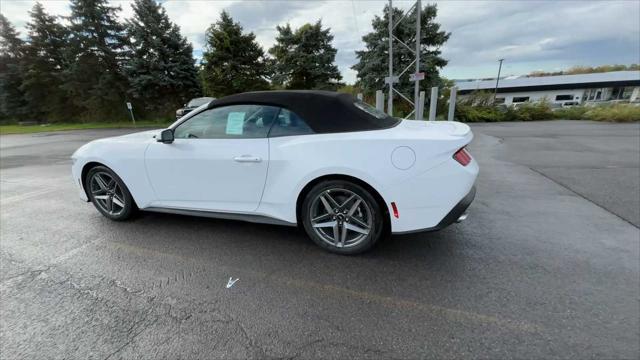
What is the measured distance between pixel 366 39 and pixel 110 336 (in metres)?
20.1

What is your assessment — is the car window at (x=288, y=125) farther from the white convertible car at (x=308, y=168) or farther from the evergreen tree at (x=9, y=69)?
the evergreen tree at (x=9, y=69)

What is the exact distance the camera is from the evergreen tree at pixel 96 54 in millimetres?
25375

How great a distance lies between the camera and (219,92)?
79.0 feet

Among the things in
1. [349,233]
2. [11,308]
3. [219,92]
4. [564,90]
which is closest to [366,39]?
[219,92]

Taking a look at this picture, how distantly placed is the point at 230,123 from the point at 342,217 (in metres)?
1.47

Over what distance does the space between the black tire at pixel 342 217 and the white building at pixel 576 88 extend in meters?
40.2

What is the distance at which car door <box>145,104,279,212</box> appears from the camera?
8.95 feet

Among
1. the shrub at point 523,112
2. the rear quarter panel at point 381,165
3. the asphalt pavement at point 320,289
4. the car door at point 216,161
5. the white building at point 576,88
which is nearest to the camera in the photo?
the asphalt pavement at point 320,289

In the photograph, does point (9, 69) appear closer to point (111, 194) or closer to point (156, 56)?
point (156, 56)

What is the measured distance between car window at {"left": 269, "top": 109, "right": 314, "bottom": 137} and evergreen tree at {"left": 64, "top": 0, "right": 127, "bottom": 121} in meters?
29.9

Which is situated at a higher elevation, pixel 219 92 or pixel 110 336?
pixel 219 92

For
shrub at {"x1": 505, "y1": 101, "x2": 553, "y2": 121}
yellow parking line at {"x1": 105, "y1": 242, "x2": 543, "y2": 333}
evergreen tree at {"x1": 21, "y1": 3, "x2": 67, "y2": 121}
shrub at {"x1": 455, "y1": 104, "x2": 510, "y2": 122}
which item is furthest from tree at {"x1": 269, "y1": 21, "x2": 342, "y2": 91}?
evergreen tree at {"x1": 21, "y1": 3, "x2": 67, "y2": 121}

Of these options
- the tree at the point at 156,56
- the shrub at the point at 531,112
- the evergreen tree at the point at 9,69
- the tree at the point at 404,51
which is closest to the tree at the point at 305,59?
the tree at the point at 404,51

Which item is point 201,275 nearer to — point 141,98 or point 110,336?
point 110,336
